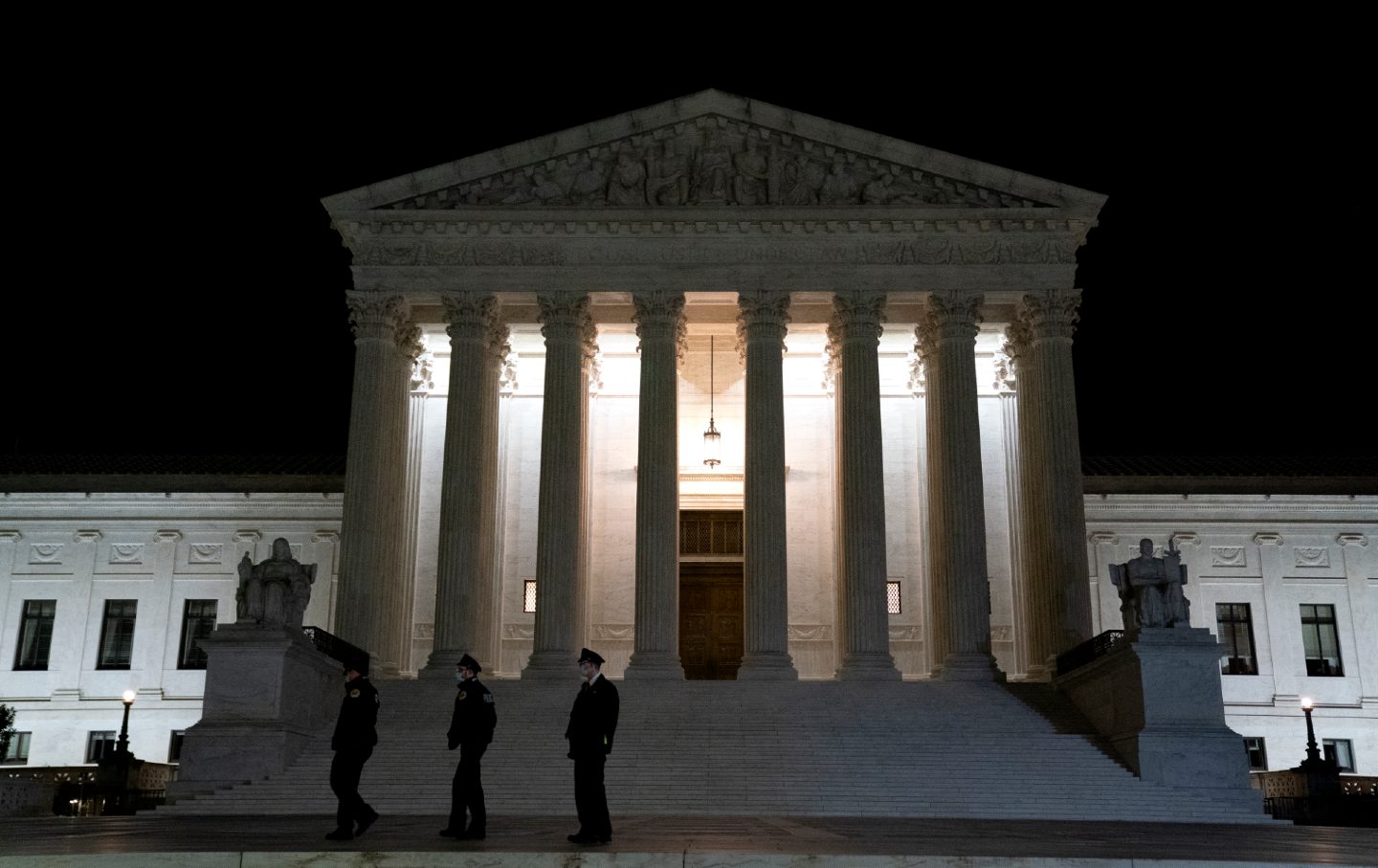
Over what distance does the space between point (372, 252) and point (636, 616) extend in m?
12.7

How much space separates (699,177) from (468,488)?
1087cm

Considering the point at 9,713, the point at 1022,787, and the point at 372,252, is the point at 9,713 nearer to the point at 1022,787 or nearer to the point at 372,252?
the point at 372,252

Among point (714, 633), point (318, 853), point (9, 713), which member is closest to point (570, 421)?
point (714, 633)

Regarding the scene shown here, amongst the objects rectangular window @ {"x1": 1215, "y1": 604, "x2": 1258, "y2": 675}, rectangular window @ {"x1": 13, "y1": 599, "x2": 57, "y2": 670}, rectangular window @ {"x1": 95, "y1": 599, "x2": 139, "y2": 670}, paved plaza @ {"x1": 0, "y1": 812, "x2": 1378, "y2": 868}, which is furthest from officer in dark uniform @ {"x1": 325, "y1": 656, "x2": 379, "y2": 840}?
rectangular window @ {"x1": 1215, "y1": 604, "x2": 1258, "y2": 675}

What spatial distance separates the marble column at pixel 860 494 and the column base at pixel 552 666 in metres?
6.98

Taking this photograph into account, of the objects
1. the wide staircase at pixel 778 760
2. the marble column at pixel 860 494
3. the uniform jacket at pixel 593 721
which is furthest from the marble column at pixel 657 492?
the uniform jacket at pixel 593 721

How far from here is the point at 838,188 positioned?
36.7 m

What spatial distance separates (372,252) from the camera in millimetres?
36750

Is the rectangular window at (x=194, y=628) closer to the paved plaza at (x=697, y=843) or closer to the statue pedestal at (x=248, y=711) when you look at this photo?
the statue pedestal at (x=248, y=711)

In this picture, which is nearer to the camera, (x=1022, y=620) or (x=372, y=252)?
(x=372, y=252)

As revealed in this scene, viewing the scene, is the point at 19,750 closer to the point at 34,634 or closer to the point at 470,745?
the point at 34,634

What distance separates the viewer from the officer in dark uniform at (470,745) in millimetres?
15852

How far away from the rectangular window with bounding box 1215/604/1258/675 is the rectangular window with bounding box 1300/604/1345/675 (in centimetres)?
179

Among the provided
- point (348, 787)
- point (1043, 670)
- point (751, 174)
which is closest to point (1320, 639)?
point (1043, 670)
